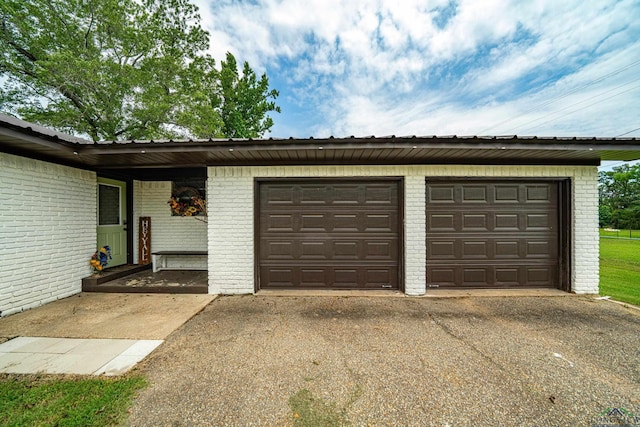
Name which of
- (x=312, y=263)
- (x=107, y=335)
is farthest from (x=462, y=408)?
(x=107, y=335)

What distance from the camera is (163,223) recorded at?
5.96 meters

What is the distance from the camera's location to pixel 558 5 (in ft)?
21.0

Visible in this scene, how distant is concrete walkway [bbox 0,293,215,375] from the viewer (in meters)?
2.32

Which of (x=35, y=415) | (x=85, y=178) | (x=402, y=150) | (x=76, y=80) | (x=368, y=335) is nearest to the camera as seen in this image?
(x=35, y=415)

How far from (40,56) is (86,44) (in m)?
1.59

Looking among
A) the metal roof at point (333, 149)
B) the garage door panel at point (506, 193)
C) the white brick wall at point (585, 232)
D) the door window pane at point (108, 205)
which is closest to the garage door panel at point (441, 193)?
the metal roof at point (333, 149)

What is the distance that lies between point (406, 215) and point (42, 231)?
5.95 m

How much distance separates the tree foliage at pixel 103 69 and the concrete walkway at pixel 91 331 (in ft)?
29.5

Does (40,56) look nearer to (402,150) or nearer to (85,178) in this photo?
(85,178)

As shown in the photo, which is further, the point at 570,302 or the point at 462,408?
the point at 570,302

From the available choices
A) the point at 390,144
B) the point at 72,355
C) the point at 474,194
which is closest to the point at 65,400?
the point at 72,355

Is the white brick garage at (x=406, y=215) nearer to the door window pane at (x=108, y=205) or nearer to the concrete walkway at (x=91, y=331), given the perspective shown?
the concrete walkway at (x=91, y=331)

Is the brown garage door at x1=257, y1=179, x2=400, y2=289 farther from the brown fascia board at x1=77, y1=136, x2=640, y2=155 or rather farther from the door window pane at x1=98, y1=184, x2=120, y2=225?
the door window pane at x1=98, y1=184, x2=120, y2=225
